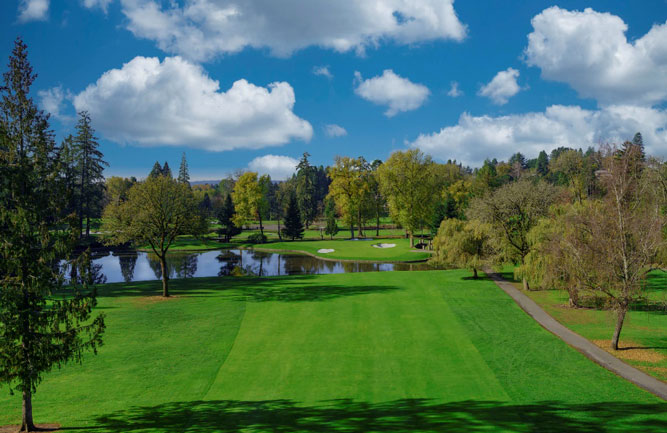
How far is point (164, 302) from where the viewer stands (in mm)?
30250

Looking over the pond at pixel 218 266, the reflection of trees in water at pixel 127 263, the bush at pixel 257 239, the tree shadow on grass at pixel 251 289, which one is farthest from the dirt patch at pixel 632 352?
the bush at pixel 257 239

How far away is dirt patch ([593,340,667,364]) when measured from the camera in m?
18.8

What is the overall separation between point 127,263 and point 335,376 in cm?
5263

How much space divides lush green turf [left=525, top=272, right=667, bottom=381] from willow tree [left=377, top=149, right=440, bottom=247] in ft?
119

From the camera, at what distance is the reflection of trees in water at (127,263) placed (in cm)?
4956

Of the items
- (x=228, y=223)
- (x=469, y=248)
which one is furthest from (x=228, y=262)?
(x=469, y=248)

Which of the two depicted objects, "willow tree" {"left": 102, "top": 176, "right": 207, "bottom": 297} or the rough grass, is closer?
the rough grass

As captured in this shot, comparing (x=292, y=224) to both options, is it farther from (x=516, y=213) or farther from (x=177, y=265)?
(x=516, y=213)

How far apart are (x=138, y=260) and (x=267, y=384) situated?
54.3 metres

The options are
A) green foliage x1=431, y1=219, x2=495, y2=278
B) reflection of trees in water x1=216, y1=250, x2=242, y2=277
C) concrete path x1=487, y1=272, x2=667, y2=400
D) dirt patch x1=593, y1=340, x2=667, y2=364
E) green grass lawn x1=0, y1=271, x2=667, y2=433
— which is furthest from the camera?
reflection of trees in water x1=216, y1=250, x2=242, y2=277

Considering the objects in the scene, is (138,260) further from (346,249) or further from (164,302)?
(164,302)

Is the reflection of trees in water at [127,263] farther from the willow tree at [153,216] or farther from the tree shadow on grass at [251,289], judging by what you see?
the willow tree at [153,216]

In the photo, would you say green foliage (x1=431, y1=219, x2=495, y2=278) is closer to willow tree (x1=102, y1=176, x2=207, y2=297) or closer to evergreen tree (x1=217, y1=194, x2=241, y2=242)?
willow tree (x1=102, y1=176, x2=207, y2=297)

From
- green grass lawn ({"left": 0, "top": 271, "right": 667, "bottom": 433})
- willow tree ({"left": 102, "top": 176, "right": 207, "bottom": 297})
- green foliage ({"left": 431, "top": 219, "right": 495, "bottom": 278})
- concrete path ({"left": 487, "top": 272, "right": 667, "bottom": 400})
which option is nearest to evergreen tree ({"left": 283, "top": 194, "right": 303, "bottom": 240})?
green foliage ({"left": 431, "top": 219, "right": 495, "bottom": 278})
